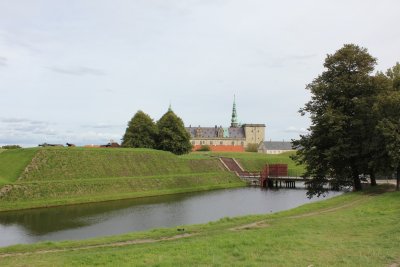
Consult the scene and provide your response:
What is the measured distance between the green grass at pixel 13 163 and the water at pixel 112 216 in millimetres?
7299

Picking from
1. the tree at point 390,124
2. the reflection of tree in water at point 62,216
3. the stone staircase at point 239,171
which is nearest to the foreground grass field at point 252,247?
the tree at point 390,124

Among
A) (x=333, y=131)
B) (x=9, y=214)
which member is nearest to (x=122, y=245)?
(x=333, y=131)

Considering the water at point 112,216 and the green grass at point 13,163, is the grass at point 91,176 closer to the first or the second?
the green grass at point 13,163

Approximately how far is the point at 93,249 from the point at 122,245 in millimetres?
1154

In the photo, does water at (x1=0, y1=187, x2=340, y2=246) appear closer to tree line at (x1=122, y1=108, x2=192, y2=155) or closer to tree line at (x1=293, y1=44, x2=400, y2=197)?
tree line at (x1=293, y1=44, x2=400, y2=197)

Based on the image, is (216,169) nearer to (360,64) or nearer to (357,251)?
(360,64)

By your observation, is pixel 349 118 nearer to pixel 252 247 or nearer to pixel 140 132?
pixel 252 247

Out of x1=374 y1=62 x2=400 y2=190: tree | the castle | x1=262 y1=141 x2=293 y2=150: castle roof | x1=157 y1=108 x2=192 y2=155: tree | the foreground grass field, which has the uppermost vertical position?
the castle

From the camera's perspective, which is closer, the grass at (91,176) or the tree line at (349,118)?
the tree line at (349,118)

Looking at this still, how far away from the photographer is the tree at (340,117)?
2970 cm

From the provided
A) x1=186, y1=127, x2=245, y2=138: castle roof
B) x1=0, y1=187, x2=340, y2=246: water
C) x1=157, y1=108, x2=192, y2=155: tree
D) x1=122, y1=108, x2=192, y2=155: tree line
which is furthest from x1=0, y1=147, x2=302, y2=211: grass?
x1=186, y1=127, x2=245, y2=138: castle roof

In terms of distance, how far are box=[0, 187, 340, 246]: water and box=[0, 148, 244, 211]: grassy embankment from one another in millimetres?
2746

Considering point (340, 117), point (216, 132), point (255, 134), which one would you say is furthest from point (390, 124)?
point (216, 132)

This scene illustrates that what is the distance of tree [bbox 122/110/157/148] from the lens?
7819cm
